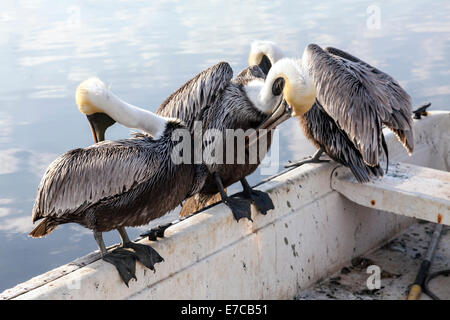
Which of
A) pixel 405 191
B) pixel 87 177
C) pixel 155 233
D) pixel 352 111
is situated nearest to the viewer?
pixel 87 177

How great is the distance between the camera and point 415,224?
4238 mm

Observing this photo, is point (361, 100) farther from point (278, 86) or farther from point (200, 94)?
point (200, 94)

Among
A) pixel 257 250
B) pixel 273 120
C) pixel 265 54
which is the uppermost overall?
pixel 265 54

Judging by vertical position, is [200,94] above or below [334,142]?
above

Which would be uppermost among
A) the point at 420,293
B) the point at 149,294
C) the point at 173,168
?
the point at 173,168

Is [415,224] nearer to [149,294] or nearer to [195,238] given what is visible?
[195,238]

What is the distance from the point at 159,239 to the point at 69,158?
0.56m

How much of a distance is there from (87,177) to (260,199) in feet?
3.46

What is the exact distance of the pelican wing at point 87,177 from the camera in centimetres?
245

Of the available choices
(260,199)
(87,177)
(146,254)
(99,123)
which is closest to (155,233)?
(146,254)

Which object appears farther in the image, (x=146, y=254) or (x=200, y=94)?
(x=200, y=94)

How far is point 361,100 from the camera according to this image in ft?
11.5

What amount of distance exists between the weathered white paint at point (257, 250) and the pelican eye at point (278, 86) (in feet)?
1.88

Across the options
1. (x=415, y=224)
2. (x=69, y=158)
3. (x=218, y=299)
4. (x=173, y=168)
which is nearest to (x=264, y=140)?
(x=173, y=168)
